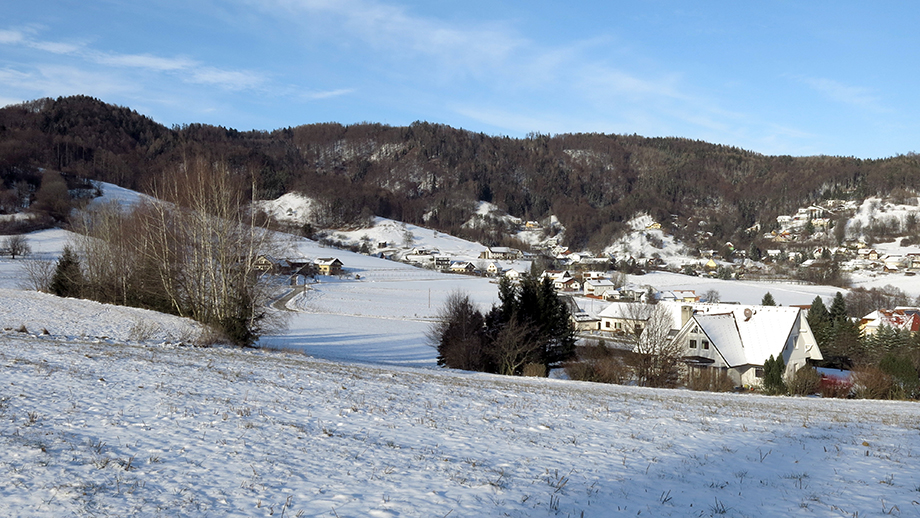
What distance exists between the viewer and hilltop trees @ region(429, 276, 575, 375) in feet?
108

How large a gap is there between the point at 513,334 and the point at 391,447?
83.2 ft

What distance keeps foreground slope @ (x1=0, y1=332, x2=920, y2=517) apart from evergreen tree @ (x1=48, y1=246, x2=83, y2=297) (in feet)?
91.1

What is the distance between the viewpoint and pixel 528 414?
11422 mm

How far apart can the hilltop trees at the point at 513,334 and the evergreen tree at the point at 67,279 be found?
23834 millimetres

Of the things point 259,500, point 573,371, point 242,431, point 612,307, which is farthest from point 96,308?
point 612,307

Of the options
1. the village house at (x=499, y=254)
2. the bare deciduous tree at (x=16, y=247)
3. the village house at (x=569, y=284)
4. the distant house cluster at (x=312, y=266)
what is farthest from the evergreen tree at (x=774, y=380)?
the village house at (x=499, y=254)

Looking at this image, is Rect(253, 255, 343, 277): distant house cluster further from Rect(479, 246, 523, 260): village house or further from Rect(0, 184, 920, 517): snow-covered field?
Rect(0, 184, 920, 517): snow-covered field

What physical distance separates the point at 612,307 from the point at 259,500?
6991 centimetres

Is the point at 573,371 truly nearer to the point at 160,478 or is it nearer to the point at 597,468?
the point at 597,468

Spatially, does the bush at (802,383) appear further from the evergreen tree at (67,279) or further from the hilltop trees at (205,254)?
the evergreen tree at (67,279)

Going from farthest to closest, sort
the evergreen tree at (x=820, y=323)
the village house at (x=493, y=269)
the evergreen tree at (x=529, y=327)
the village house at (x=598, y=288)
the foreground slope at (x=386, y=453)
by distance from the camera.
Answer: the village house at (x=493, y=269), the village house at (x=598, y=288), the evergreen tree at (x=820, y=323), the evergreen tree at (x=529, y=327), the foreground slope at (x=386, y=453)

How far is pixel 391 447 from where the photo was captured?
7.79 m

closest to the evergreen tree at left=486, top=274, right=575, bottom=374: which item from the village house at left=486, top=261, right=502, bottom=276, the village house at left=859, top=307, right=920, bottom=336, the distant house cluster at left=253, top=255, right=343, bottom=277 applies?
the village house at left=859, top=307, right=920, bottom=336

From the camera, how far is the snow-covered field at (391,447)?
5.60m
